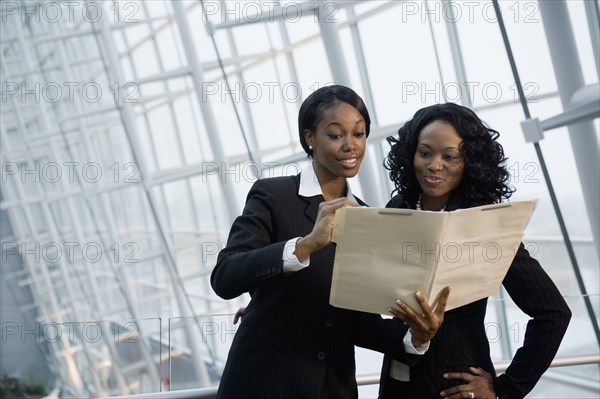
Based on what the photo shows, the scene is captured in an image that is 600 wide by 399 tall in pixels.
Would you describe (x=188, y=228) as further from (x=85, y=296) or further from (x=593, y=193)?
(x=593, y=193)

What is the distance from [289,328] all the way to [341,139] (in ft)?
1.89

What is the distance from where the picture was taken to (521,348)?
2496 millimetres

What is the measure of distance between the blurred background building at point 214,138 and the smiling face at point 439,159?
1.00 meters

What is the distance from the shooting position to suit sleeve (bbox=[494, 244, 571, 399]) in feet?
8.02

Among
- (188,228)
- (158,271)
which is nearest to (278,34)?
(188,228)

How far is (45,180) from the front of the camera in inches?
846

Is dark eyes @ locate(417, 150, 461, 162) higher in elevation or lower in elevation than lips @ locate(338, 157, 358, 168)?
lower

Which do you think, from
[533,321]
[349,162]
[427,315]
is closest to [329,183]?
[349,162]

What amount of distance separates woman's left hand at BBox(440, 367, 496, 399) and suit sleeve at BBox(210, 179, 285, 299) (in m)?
0.60

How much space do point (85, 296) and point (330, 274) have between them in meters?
19.2

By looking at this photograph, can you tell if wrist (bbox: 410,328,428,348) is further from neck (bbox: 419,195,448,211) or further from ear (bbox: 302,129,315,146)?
ear (bbox: 302,129,315,146)

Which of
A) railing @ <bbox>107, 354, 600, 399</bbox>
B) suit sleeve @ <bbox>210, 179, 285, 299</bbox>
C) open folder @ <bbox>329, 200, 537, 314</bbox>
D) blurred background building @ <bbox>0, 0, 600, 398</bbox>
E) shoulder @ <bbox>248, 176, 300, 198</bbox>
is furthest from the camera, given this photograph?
blurred background building @ <bbox>0, 0, 600, 398</bbox>

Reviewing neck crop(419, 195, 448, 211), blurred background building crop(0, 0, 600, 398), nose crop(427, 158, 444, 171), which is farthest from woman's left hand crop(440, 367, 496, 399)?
blurred background building crop(0, 0, 600, 398)

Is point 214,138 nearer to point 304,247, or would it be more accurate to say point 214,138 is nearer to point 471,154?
point 471,154
